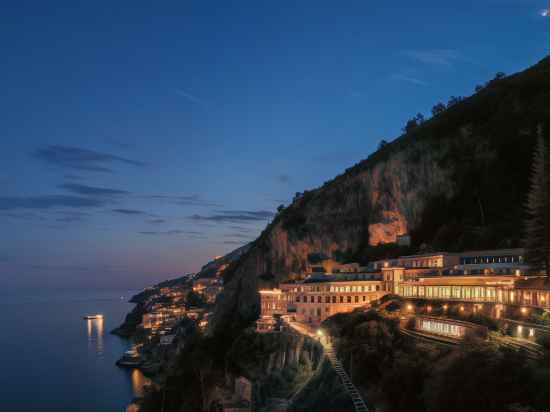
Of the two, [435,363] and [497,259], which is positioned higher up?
[497,259]

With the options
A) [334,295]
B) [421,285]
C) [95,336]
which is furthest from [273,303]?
[95,336]

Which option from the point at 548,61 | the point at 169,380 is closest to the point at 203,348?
the point at 169,380

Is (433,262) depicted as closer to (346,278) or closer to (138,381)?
(346,278)

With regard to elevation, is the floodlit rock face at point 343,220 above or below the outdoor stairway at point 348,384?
above

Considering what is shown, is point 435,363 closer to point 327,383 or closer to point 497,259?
point 327,383

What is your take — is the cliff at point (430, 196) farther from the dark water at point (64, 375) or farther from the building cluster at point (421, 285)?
the dark water at point (64, 375)

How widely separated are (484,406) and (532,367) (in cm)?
275

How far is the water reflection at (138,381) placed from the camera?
85.9 meters

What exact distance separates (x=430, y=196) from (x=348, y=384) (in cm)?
5537

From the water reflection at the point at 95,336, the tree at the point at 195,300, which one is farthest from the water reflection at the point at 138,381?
the tree at the point at 195,300

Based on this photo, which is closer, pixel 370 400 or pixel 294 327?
pixel 370 400

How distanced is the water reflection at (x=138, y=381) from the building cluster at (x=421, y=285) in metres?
27.1

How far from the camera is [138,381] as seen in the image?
92875 millimetres

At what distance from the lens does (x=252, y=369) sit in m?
60.5
